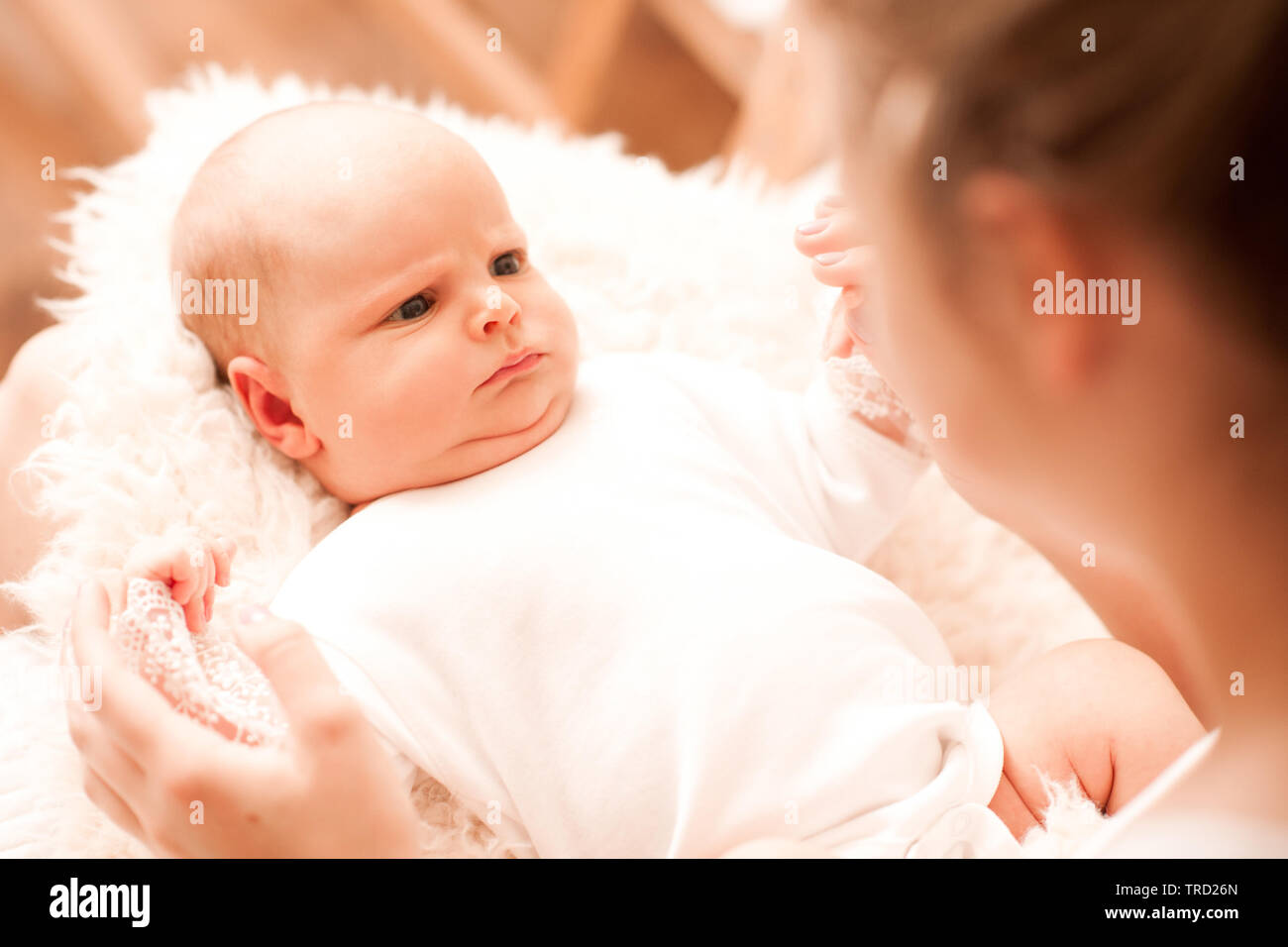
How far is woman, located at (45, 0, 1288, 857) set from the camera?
0.48 metres

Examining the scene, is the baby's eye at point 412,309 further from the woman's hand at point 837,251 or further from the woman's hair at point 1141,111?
the woman's hair at point 1141,111

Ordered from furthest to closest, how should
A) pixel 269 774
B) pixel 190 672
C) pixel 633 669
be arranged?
pixel 633 669
pixel 190 672
pixel 269 774

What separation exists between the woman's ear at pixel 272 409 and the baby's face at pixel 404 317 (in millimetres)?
16

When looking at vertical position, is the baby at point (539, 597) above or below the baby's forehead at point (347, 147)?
below

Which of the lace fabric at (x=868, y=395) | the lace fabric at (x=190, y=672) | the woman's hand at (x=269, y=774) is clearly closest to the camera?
the woman's hand at (x=269, y=774)

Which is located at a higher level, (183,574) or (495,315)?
(495,315)

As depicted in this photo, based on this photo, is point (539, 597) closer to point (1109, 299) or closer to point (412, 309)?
point (412, 309)

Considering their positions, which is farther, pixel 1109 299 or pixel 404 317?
pixel 404 317

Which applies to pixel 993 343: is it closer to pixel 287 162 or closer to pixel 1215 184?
pixel 1215 184

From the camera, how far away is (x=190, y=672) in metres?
0.78

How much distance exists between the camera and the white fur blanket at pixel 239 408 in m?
1.05

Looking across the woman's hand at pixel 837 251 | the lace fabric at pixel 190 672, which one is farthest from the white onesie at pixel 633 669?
the woman's hand at pixel 837 251

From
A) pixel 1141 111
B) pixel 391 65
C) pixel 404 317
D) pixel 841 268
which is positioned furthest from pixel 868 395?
pixel 391 65

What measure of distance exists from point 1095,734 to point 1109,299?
0.57m
